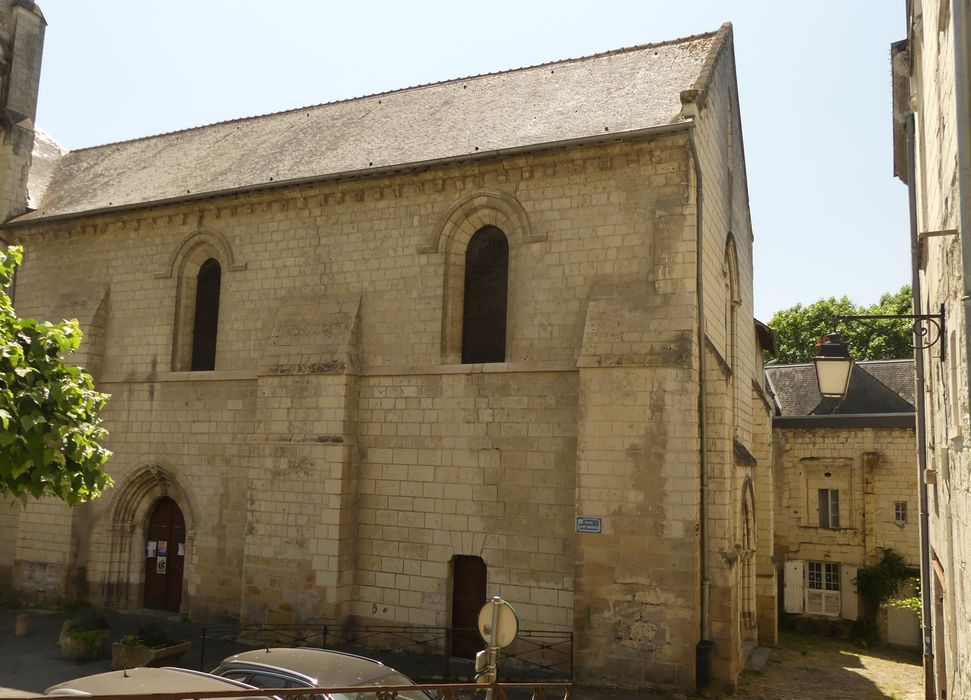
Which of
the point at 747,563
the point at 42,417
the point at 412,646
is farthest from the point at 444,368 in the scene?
the point at 747,563

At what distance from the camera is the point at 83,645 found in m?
11.7

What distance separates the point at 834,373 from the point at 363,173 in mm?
8323

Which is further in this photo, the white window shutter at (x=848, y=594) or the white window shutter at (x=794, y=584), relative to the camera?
the white window shutter at (x=794, y=584)

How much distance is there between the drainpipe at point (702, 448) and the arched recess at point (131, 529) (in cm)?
943

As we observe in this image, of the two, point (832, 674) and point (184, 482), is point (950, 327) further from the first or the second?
point (184, 482)

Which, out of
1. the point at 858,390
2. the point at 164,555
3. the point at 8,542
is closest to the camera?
the point at 164,555

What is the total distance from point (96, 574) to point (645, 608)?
10444 mm

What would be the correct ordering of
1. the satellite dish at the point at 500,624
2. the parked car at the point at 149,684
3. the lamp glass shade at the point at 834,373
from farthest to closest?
1. the lamp glass shade at the point at 834,373
2. the satellite dish at the point at 500,624
3. the parked car at the point at 149,684

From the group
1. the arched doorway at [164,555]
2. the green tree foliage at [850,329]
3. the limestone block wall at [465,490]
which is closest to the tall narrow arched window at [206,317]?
the arched doorway at [164,555]

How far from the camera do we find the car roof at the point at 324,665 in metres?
6.76

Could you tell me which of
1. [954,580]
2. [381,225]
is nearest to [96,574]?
[381,225]

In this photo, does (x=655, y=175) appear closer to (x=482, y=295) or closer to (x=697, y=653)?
(x=482, y=295)

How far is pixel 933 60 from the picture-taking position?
19.8 ft

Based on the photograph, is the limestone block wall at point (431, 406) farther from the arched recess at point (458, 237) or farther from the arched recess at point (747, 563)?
the arched recess at point (747, 563)
